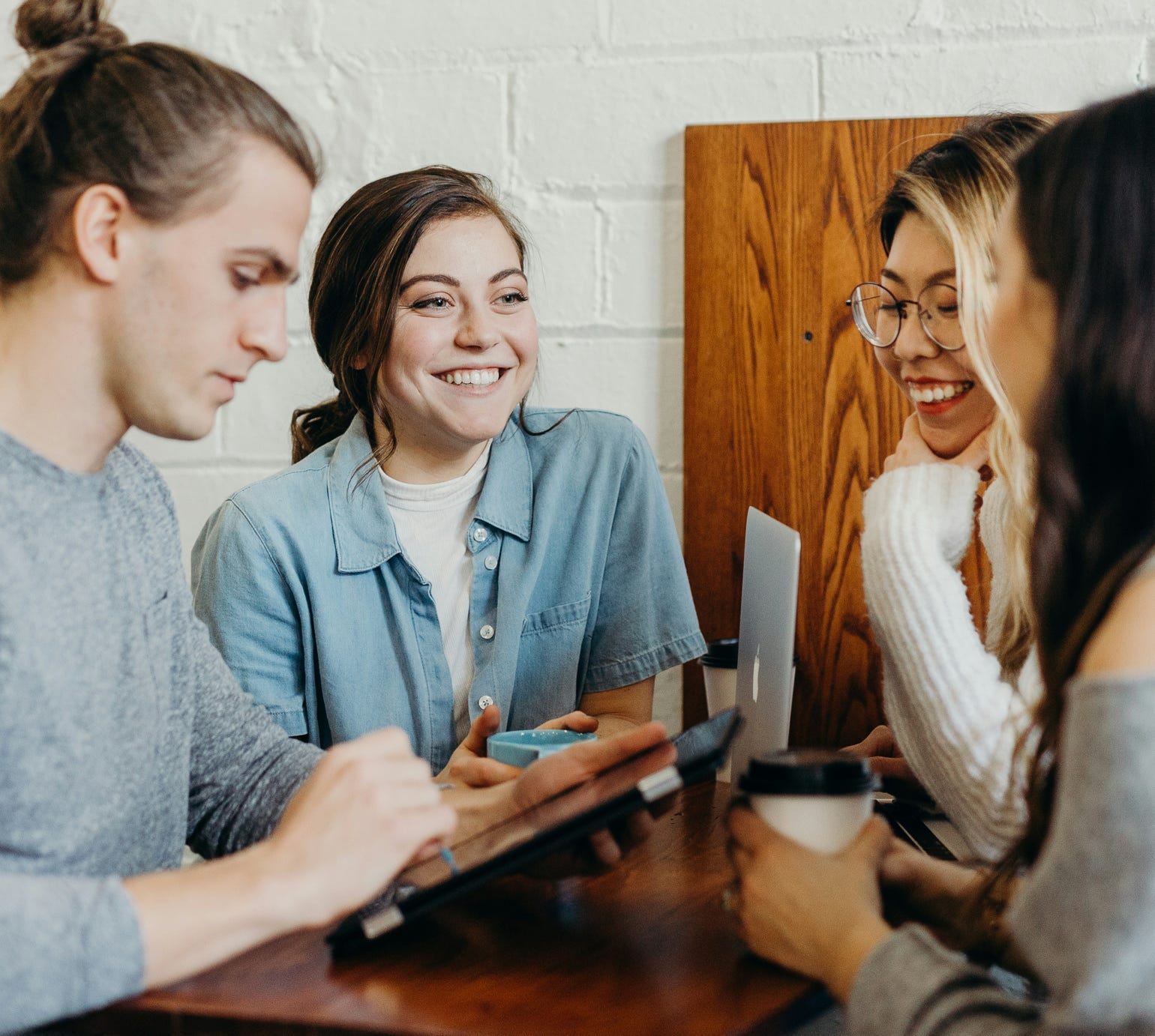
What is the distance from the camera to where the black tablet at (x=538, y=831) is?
682mm

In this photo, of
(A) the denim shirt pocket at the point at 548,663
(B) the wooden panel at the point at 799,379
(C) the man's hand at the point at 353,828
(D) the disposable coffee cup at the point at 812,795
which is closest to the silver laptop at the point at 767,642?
(D) the disposable coffee cup at the point at 812,795

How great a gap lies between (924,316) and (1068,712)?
791 mm

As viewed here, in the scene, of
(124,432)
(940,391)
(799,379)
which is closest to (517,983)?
(124,432)

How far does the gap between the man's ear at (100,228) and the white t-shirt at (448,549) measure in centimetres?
64

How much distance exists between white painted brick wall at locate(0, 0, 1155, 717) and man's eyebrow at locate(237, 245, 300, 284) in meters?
0.79

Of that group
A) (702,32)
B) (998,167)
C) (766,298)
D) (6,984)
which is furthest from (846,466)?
(6,984)

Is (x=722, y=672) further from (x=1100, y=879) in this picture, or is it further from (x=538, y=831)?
(x=1100, y=879)

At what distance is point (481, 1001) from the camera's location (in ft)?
2.20

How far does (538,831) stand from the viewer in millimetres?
714

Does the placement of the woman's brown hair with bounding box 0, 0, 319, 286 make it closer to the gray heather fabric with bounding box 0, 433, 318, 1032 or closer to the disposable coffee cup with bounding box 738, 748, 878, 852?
the gray heather fabric with bounding box 0, 433, 318, 1032

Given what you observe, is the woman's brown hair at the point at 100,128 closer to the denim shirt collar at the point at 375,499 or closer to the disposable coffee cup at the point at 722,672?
the denim shirt collar at the point at 375,499

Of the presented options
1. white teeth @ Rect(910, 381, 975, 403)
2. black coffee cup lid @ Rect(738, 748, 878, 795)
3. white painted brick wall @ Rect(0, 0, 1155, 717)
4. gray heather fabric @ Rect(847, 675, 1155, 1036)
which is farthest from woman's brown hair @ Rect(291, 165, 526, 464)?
gray heather fabric @ Rect(847, 675, 1155, 1036)

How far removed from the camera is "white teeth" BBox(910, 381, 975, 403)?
4.30 ft

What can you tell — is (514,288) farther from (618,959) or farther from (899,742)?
(618,959)
